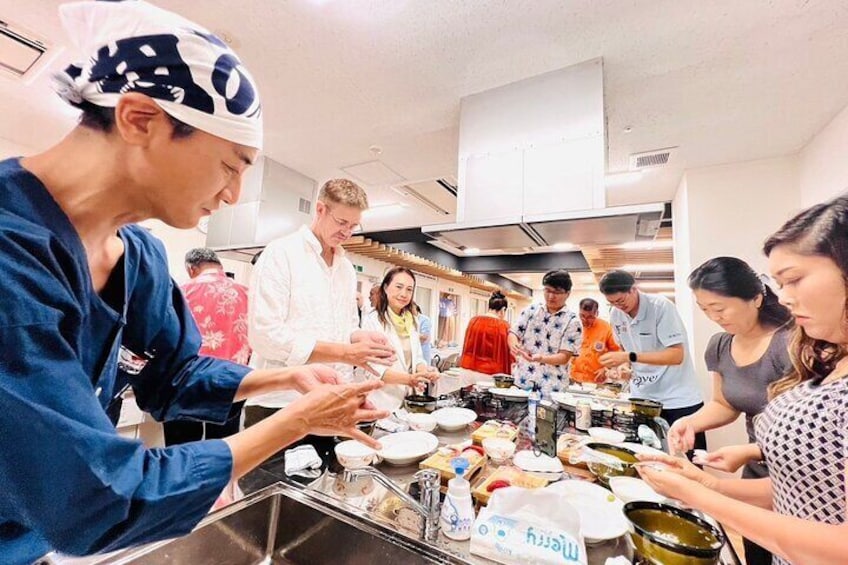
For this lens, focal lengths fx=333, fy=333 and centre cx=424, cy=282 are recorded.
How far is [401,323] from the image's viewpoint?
2566 mm

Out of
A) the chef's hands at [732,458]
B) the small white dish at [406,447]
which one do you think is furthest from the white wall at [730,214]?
the small white dish at [406,447]

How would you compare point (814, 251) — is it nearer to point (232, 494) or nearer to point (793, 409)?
point (793, 409)

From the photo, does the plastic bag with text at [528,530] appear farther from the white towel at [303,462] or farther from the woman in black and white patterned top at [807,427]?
the white towel at [303,462]

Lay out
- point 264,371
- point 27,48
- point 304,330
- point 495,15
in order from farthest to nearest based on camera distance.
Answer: point 27,48, point 495,15, point 304,330, point 264,371

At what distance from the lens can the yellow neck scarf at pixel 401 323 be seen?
99.6 inches

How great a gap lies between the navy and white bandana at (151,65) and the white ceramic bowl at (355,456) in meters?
1.00

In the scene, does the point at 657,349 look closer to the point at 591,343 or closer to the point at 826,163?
the point at 591,343

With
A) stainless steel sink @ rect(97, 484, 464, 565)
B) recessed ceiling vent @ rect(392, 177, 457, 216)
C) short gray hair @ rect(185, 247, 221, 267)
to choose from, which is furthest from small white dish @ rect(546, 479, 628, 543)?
recessed ceiling vent @ rect(392, 177, 457, 216)

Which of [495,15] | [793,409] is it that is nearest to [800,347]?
[793,409]

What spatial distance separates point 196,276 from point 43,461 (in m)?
2.61

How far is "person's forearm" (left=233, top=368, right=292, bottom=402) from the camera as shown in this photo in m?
0.89

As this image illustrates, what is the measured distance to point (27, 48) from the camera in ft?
7.32

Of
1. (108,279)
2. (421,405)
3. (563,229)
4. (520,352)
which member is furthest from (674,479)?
(520,352)

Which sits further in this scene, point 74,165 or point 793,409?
point 793,409
